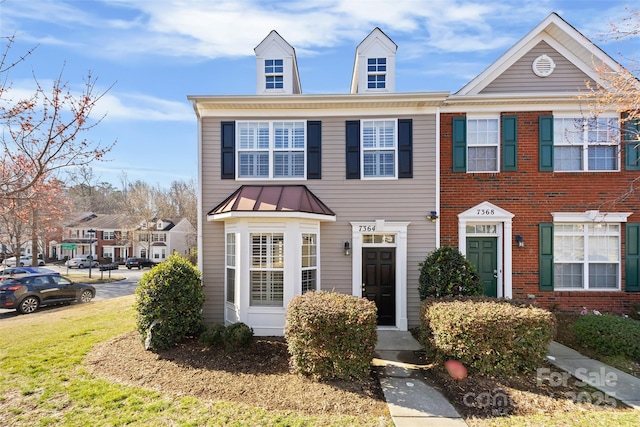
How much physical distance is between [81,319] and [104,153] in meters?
6.51

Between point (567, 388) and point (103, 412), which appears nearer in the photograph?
point (103, 412)

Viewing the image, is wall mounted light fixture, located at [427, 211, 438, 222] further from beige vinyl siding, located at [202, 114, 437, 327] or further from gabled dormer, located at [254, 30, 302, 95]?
gabled dormer, located at [254, 30, 302, 95]

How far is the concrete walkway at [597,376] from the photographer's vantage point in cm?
468

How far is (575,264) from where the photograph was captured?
8039 millimetres

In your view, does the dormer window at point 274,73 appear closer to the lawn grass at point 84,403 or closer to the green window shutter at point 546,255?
the lawn grass at point 84,403

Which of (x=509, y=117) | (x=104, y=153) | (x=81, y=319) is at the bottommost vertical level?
(x=81, y=319)

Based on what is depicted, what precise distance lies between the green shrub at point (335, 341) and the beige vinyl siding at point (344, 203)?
2.82 meters

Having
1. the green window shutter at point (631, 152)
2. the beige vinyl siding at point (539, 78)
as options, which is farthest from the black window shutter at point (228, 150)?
the green window shutter at point (631, 152)

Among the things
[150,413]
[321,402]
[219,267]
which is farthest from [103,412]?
[219,267]

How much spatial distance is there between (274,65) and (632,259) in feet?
37.3

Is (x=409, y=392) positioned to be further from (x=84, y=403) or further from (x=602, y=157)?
(x=602, y=157)

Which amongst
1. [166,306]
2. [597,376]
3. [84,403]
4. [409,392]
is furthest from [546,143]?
[84,403]

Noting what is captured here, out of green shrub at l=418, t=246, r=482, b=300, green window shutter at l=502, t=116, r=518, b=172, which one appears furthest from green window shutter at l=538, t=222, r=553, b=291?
green shrub at l=418, t=246, r=482, b=300

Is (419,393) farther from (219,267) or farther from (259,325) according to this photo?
(219,267)
